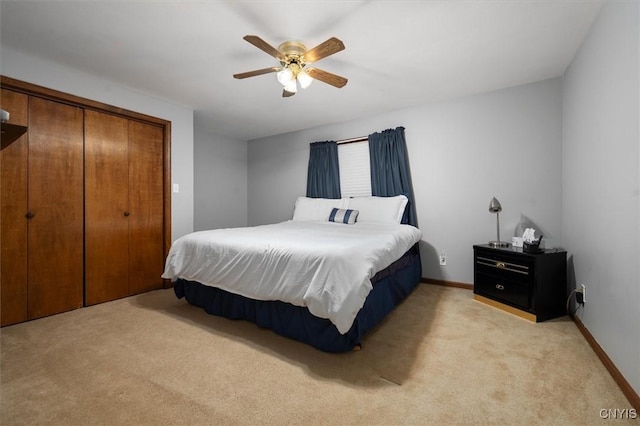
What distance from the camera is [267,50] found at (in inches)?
75.4

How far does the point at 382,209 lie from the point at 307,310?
1.93 meters

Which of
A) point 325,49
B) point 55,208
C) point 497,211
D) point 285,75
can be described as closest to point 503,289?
point 497,211

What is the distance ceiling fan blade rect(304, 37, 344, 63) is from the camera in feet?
5.87

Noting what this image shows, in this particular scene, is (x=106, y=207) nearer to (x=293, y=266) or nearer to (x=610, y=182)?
(x=293, y=266)

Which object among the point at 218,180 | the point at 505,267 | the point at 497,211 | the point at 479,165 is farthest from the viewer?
the point at 218,180

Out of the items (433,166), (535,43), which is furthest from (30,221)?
(535,43)

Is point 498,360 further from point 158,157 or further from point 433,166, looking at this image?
point 158,157

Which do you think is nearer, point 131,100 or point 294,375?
Answer: point 294,375

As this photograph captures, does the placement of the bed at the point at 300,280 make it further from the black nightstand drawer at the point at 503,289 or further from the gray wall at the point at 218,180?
the gray wall at the point at 218,180

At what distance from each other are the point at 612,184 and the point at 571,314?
1317 mm

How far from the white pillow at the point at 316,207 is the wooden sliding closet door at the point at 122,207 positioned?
1.83 metres

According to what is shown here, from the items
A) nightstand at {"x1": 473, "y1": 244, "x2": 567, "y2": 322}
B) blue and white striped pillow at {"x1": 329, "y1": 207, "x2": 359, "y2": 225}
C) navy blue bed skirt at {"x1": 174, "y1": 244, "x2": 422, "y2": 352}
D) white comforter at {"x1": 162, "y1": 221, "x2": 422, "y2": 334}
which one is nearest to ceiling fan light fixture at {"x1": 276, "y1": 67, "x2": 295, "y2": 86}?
white comforter at {"x1": 162, "y1": 221, "x2": 422, "y2": 334}

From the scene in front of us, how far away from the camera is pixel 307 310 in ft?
6.23

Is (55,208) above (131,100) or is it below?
below
